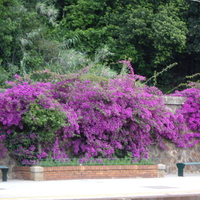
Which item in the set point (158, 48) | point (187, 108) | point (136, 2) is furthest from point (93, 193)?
point (136, 2)

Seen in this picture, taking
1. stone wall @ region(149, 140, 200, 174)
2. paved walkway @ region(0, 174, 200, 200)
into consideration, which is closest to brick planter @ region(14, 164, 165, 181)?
paved walkway @ region(0, 174, 200, 200)

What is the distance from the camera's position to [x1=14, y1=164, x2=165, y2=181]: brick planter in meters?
13.0

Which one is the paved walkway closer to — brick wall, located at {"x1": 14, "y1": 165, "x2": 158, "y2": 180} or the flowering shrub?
brick wall, located at {"x1": 14, "y1": 165, "x2": 158, "y2": 180}

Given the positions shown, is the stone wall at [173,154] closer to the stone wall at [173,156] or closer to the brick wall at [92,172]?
the stone wall at [173,156]

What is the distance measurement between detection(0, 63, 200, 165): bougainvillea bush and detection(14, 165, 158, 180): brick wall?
63cm

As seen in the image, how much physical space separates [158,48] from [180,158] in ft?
40.4

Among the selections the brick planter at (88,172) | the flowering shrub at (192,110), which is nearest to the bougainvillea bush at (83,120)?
the flowering shrub at (192,110)

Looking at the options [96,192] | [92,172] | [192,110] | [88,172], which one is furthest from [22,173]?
[192,110]

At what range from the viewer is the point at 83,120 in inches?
579

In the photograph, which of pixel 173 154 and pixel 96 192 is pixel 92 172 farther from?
pixel 173 154

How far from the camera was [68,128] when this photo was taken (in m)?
14.5

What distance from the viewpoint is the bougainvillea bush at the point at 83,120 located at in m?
13.6

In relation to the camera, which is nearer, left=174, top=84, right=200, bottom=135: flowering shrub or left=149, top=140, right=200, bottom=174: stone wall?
left=149, top=140, right=200, bottom=174: stone wall

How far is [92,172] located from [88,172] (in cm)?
13
